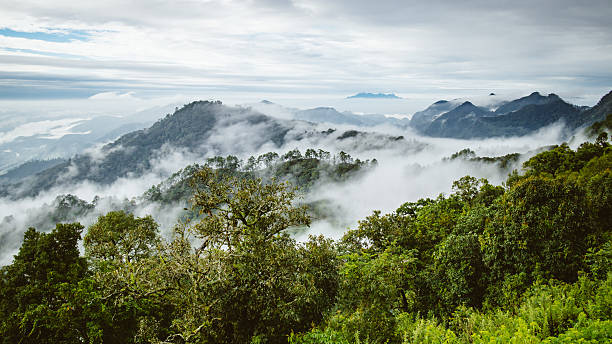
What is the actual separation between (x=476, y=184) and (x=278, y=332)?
24740mm

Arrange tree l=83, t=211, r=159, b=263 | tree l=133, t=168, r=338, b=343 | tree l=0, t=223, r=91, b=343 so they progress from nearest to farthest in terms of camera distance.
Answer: tree l=133, t=168, r=338, b=343
tree l=0, t=223, r=91, b=343
tree l=83, t=211, r=159, b=263

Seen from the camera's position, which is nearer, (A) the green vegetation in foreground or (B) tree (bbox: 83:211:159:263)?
(A) the green vegetation in foreground

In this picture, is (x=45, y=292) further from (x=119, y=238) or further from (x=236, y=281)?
(x=236, y=281)

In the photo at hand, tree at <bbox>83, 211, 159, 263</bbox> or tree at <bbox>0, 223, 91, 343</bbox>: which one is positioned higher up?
tree at <bbox>0, 223, 91, 343</bbox>

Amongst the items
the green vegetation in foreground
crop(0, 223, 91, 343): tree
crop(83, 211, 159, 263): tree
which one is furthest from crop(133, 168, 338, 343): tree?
crop(83, 211, 159, 263): tree

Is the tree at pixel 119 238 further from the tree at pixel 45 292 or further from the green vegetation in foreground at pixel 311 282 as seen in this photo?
the tree at pixel 45 292

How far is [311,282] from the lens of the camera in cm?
1225

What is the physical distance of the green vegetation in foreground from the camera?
10.3m

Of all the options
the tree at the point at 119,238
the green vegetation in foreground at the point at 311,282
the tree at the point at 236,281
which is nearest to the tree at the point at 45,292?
the green vegetation in foreground at the point at 311,282

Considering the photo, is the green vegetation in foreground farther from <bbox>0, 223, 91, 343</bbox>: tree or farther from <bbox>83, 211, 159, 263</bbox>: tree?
<bbox>83, 211, 159, 263</bbox>: tree

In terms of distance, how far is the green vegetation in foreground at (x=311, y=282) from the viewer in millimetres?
10258

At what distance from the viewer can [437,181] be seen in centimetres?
17712

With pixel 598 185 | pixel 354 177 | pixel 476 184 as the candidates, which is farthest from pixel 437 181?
pixel 598 185

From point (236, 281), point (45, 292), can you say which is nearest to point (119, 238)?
point (45, 292)
